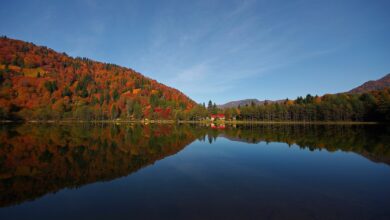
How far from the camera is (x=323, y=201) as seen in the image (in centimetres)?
1154

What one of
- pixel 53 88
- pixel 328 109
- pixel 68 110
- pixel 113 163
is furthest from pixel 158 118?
pixel 113 163

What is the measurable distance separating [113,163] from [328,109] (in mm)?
124707

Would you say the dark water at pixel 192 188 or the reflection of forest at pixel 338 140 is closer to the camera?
the dark water at pixel 192 188

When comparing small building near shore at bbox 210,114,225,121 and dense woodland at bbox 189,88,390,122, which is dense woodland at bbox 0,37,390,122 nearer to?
dense woodland at bbox 189,88,390,122

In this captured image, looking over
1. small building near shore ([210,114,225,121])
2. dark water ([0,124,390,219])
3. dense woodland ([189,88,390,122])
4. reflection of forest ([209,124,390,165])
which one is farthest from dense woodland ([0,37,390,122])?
dark water ([0,124,390,219])

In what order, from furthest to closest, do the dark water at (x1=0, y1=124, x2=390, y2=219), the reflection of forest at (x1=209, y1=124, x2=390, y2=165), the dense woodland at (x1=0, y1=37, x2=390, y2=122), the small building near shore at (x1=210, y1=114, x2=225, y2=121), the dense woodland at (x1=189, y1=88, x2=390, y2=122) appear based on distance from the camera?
the small building near shore at (x1=210, y1=114, x2=225, y2=121), the dense woodland at (x1=0, y1=37, x2=390, y2=122), the dense woodland at (x1=189, y1=88, x2=390, y2=122), the reflection of forest at (x1=209, y1=124, x2=390, y2=165), the dark water at (x1=0, y1=124, x2=390, y2=219)

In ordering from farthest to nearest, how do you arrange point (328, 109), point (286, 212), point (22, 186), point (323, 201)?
point (328, 109) < point (22, 186) < point (323, 201) < point (286, 212)

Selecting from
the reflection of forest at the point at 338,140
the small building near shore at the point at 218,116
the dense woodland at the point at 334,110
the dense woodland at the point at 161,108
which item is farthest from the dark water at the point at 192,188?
the small building near shore at the point at 218,116

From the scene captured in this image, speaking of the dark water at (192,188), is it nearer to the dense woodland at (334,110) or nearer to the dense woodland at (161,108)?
the dense woodland at (334,110)

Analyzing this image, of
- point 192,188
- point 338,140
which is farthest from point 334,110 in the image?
point 192,188

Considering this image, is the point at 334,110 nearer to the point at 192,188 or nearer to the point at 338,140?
the point at 338,140

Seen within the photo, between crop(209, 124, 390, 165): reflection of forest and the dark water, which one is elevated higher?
crop(209, 124, 390, 165): reflection of forest

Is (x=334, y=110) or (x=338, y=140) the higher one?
(x=334, y=110)

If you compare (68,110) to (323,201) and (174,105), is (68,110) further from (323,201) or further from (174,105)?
(323,201)
